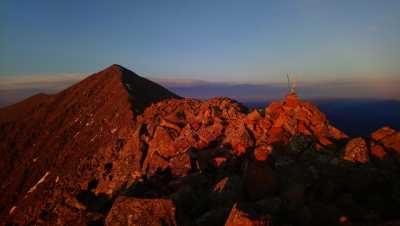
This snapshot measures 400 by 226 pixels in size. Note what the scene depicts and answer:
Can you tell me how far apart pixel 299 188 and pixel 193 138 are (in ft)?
52.9

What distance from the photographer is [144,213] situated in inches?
489

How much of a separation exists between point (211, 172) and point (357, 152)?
10.00 metres

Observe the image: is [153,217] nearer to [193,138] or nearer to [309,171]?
[309,171]

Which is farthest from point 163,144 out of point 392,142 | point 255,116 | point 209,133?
point 392,142

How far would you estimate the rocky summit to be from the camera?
13.2 m

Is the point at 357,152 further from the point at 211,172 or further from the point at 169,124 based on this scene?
the point at 169,124

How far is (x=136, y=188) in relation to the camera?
69.9 feet

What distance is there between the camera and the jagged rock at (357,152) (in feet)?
66.5

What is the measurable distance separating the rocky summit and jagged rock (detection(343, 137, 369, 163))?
0.08 metres

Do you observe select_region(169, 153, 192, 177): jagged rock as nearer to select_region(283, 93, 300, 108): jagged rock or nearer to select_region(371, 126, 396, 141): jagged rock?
select_region(283, 93, 300, 108): jagged rock

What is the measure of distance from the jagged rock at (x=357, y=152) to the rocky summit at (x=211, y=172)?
3.1 inches

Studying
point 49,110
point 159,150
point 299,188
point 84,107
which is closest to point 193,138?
point 159,150

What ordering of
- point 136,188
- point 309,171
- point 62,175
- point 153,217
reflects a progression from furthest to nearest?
point 62,175 → point 136,188 → point 309,171 → point 153,217

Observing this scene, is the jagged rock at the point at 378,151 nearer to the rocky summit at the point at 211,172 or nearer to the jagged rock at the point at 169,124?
the rocky summit at the point at 211,172
